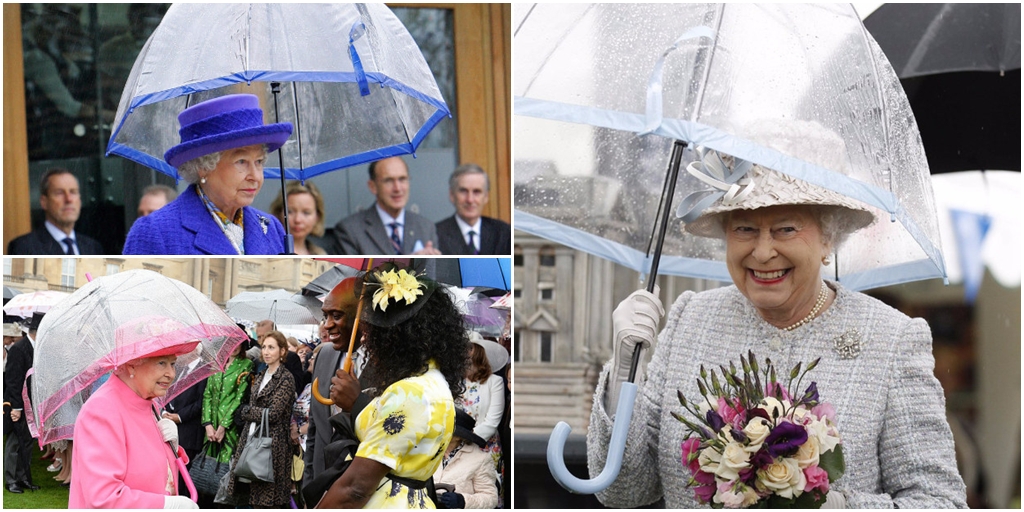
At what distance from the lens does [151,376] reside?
331cm

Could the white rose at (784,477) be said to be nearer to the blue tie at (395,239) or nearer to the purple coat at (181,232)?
the purple coat at (181,232)

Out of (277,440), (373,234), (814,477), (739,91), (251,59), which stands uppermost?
(251,59)

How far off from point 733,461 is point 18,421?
9.90 feet

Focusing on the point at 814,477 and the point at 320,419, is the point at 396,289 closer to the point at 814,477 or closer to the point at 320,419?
the point at 320,419

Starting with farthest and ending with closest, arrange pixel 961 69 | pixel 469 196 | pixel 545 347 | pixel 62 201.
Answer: pixel 545 347 < pixel 469 196 < pixel 62 201 < pixel 961 69

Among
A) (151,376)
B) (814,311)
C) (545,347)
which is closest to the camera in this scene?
(814,311)

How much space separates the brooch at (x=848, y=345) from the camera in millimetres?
2814

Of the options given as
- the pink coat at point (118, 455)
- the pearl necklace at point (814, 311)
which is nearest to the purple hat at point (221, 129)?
the pink coat at point (118, 455)

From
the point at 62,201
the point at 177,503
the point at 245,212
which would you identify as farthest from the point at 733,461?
the point at 62,201

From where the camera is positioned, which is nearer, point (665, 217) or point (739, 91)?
point (739, 91)

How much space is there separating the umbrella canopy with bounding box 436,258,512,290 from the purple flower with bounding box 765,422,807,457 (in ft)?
5.45

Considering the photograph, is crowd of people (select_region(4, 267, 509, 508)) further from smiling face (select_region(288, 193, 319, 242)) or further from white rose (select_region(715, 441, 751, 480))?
smiling face (select_region(288, 193, 319, 242))

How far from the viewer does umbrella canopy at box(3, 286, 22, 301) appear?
4.04 m

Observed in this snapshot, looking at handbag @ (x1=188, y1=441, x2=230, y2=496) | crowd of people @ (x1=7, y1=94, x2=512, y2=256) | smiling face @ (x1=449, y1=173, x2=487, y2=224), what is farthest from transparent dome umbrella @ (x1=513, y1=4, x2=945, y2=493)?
smiling face @ (x1=449, y1=173, x2=487, y2=224)
